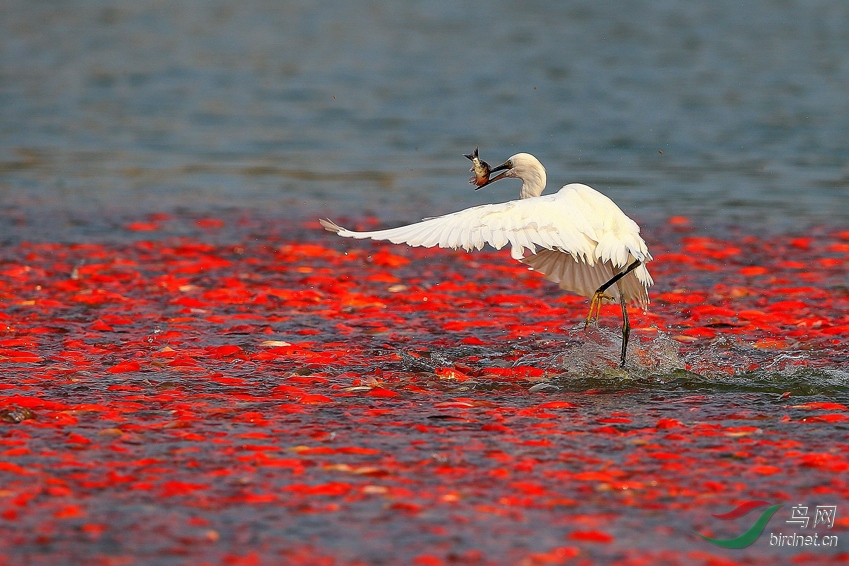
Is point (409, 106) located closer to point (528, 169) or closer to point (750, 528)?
point (528, 169)

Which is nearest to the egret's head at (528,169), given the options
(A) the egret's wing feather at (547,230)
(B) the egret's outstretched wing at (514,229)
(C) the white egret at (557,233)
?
(C) the white egret at (557,233)

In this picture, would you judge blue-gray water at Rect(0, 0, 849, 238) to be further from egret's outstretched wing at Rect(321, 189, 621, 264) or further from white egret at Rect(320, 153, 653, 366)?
egret's outstretched wing at Rect(321, 189, 621, 264)

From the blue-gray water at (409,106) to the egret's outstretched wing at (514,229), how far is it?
7.49m

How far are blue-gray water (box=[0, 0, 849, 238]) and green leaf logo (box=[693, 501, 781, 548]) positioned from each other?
9.37 meters

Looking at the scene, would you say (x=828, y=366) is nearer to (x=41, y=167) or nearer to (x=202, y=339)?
(x=202, y=339)

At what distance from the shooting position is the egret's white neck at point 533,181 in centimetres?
857

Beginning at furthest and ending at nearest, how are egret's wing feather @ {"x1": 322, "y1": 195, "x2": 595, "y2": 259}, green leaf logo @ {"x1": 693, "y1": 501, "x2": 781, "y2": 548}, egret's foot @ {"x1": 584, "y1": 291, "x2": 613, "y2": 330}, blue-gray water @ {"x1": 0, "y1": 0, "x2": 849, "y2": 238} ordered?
blue-gray water @ {"x1": 0, "y1": 0, "x2": 849, "y2": 238} < egret's foot @ {"x1": 584, "y1": 291, "x2": 613, "y2": 330} < egret's wing feather @ {"x1": 322, "y1": 195, "x2": 595, "y2": 259} < green leaf logo @ {"x1": 693, "y1": 501, "x2": 781, "y2": 548}

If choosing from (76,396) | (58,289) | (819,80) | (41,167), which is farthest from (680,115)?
(76,396)

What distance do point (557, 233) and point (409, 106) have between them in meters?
17.4

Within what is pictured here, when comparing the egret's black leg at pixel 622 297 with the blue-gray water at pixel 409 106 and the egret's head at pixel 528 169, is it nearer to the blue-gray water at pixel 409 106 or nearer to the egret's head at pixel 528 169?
the egret's head at pixel 528 169

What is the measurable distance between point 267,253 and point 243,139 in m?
9.10

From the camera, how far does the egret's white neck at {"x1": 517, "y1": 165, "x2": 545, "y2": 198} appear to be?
8570 mm

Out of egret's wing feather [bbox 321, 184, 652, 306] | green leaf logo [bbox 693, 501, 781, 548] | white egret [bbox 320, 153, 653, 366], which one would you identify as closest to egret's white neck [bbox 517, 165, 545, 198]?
white egret [bbox 320, 153, 653, 366]

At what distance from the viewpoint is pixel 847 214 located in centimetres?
1527
